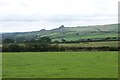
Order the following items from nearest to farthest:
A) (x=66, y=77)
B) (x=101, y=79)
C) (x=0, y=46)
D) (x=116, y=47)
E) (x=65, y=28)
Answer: (x=101, y=79) → (x=66, y=77) → (x=116, y=47) → (x=0, y=46) → (x=65, y=28)

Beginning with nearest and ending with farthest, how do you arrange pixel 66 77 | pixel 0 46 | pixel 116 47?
pixel 66 77, pixel 116 47, pixel 0 46

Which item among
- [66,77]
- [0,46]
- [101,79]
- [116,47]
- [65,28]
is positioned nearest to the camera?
[101,79]

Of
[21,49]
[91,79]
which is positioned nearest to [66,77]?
[91,79]

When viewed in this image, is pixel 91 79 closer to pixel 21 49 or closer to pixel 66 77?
pixel 66 77

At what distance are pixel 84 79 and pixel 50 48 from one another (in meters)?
48.4

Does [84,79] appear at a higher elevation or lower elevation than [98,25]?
lower

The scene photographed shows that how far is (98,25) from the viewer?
173625mm

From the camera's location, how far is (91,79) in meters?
23.3

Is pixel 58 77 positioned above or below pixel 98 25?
below

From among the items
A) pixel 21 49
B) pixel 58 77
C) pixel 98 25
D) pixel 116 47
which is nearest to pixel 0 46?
pixel 21 49

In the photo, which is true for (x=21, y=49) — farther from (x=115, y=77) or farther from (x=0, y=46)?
(x=115, y=77)

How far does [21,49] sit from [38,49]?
3705mm

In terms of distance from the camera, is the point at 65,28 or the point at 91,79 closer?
the point at 91,79

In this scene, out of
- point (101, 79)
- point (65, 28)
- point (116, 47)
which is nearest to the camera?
point (101, 79)
